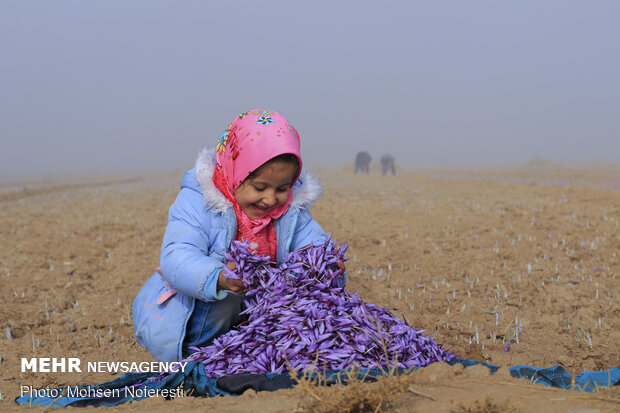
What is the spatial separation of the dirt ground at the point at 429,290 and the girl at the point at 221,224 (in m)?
0.80

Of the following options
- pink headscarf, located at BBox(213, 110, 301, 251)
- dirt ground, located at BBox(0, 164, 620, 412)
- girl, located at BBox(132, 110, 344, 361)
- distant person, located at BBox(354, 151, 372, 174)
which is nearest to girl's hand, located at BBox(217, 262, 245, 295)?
girl, located at BBox(132, 110, 344, 361)

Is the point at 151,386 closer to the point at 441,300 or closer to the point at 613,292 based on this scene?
the point at 441,300

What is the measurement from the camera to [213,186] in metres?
3.53

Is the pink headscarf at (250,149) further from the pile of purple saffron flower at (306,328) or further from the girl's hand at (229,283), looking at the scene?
the girl's hand at (229,283)

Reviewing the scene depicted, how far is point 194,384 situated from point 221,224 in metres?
1.18

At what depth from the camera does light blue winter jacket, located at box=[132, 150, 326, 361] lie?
10.3ft

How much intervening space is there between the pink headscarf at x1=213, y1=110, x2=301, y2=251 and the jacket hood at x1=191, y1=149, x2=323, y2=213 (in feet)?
0.25

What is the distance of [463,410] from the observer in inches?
76.9

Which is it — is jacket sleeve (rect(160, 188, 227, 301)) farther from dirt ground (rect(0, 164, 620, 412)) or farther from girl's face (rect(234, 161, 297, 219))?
dirt ground (rect(0, 164, 620, 412))

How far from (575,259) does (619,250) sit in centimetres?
82

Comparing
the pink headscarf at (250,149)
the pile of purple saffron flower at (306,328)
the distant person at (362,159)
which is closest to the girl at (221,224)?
the pink headscarf at (250,149)

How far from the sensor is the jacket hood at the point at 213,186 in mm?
3477

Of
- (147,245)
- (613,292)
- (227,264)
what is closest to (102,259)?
(147,245)

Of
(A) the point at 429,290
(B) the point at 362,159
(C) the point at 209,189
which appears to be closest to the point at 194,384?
(C) the point at 209,189
